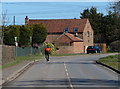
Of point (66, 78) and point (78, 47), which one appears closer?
point (66, 78)

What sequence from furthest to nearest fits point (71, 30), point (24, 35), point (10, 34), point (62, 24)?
point (62, 24)
point (71, 30)
point (24, 35)
point (10, 34)

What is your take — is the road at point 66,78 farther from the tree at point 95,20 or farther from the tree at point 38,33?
the tree at point 95,20

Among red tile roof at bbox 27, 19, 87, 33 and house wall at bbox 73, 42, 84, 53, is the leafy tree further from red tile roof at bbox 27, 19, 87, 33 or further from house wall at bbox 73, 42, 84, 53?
red tile roof at bbox 27, 19, 87, 33

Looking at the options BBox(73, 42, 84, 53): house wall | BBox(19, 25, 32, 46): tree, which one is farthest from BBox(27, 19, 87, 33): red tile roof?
BBox(19, 25, 32, 46): tree

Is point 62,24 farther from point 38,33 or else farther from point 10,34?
point 10,34

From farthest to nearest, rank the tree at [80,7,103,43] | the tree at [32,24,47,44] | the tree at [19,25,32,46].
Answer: the tree at [80,7,103,43] < the tree at [32,24,47,44] < the tree at [19,25,32,46]

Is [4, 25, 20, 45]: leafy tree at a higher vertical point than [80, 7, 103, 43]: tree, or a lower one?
lower

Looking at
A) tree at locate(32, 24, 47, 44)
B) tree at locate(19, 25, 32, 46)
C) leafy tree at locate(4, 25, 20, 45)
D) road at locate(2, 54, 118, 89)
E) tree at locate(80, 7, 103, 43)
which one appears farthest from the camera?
tree at locate(80, 7, 103, 43)

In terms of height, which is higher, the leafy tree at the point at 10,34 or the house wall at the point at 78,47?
the leafy tree at the point at 10,34

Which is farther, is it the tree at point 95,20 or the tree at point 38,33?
the tree at point 95,20

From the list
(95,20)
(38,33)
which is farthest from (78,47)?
(95,20)

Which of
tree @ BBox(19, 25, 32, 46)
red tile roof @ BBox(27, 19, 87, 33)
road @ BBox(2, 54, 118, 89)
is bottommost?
road @ BBox(2, 54, 118, 89)

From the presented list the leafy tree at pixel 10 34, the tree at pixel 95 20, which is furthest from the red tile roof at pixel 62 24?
the leafy tree at pixel 10 34

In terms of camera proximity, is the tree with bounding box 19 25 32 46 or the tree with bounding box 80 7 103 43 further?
the tree with bounding box 80 7 103 43
